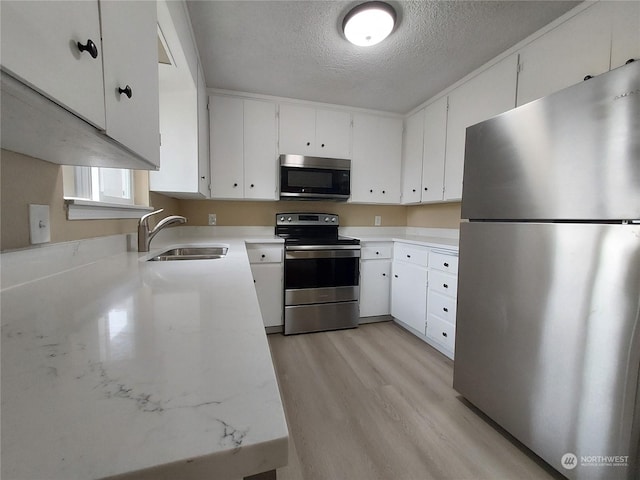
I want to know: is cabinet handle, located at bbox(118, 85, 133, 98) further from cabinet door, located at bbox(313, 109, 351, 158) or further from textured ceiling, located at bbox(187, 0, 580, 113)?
cabinet door, located at bbox(313, 109, 351, 158)

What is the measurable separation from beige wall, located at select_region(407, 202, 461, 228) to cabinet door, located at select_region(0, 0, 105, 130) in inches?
110

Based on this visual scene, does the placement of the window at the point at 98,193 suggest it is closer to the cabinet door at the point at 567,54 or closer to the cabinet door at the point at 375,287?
the cabinet door at the point at 375,287

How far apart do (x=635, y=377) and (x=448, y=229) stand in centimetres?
199

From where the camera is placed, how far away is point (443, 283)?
215cm

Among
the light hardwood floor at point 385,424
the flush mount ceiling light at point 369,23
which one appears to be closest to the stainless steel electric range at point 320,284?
the light hardwood floor at point 385,424

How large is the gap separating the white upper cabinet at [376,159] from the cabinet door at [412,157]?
0.07 metres

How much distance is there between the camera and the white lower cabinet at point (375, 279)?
2.77 m

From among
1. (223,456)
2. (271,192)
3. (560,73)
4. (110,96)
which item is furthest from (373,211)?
(223,456)

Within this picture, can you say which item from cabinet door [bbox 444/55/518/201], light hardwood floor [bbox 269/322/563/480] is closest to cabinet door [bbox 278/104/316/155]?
cabinet door [bbox 444/55/518/201]

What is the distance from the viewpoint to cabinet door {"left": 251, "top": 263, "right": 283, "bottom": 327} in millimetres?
2469

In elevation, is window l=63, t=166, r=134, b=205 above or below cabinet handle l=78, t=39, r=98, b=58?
below

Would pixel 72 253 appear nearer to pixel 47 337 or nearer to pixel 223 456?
pixel 47 337

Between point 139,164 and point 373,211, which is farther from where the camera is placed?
point 373,211

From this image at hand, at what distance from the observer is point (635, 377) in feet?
2.94
